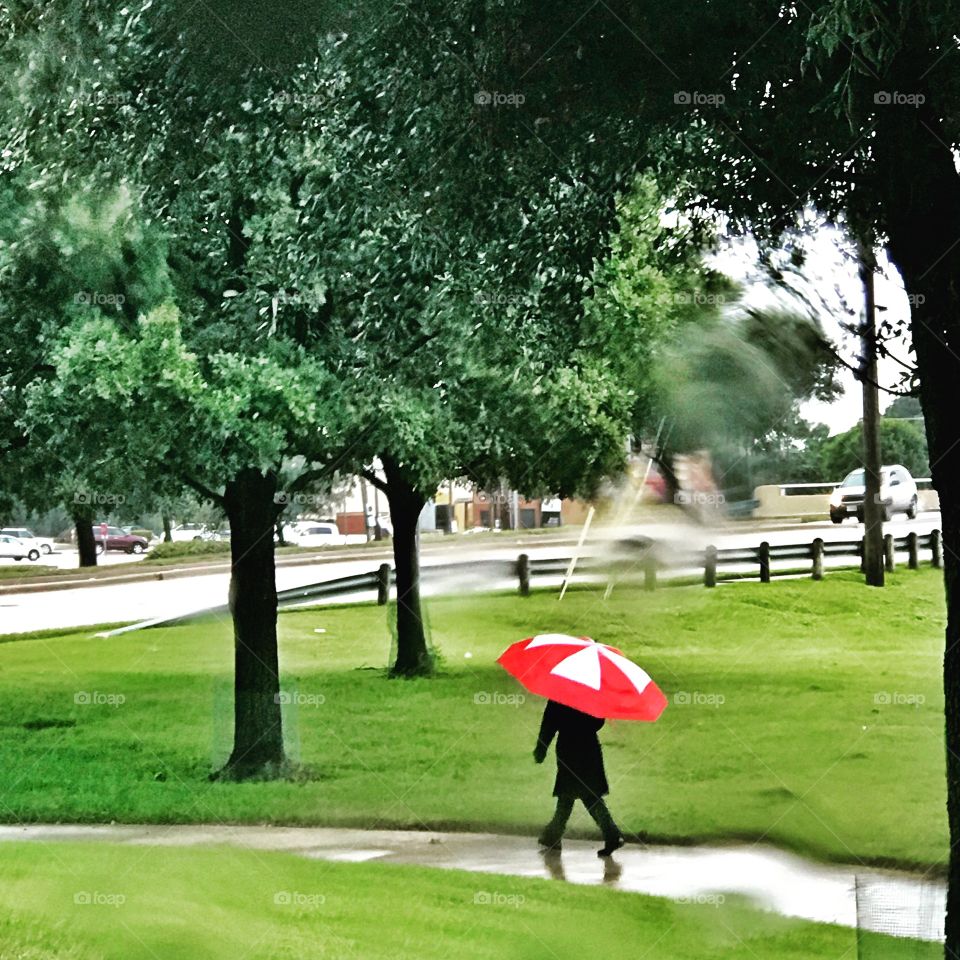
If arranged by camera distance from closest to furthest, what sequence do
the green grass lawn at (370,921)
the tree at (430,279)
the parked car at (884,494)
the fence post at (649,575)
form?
the tree at (430,279) → the green grass lawn at (370,921) → the parked car at (884,494) → the fence post at (649,575)

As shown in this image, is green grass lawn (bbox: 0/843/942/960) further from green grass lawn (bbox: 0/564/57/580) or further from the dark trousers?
green grass lawn (bbox: 0/564/57/580)

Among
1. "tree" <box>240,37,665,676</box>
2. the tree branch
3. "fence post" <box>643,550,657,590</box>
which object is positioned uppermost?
"tree" <box>240,37,665,676</box>

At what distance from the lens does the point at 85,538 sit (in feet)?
26.0

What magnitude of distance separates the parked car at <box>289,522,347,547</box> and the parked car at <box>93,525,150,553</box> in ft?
2.83

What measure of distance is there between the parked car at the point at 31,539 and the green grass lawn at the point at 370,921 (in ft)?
6.24

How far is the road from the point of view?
A: 7543 mm

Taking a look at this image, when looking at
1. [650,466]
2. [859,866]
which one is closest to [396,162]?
[650,466]

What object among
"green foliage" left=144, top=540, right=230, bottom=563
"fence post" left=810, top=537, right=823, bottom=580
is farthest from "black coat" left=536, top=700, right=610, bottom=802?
"green foliage" left=144, top=540, right=230, bottom=563

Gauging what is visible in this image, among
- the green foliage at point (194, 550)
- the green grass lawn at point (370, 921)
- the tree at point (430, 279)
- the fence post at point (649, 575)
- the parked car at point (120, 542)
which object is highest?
the tree at point (430, 279)

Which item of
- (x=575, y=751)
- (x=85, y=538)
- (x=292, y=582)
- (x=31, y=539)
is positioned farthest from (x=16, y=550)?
(x=575, y=751)

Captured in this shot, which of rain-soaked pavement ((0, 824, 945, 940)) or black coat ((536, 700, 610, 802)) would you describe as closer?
rain-soaked pavement ((0, 824, 945, 940))

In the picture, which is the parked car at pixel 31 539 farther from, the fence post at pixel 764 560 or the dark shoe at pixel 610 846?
the fence post at pixel 764 560

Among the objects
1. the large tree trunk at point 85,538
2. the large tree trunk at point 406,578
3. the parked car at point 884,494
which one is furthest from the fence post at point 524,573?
the large tree trunk at point 85,538

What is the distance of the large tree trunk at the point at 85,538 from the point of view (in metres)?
7.91
